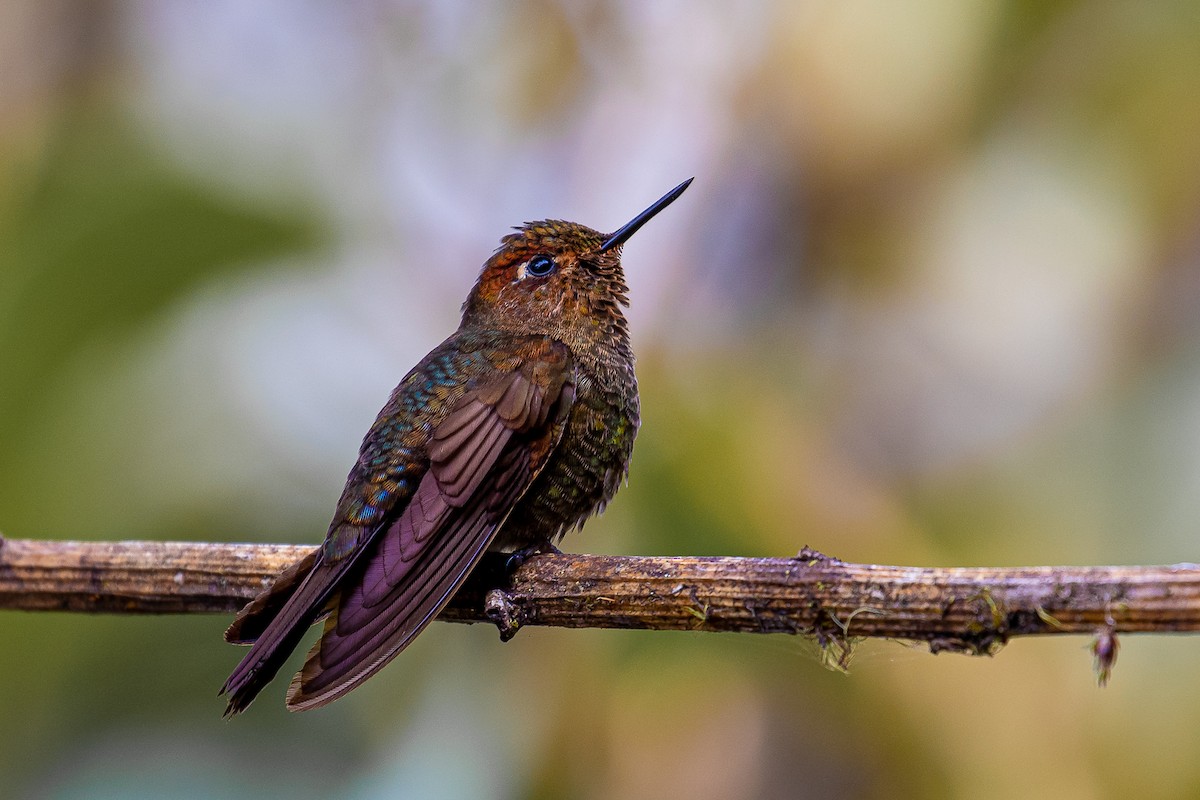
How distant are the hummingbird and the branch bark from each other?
0.13m

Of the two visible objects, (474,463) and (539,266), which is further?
(539,266)

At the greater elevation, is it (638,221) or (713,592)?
(638,221)

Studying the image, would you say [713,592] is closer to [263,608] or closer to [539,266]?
[263,608]

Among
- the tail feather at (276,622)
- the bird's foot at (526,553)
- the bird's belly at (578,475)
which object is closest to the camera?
the tail feather at (276,622)

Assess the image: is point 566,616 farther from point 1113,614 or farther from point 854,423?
point 854,423

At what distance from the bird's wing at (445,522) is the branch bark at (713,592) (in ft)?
0.38

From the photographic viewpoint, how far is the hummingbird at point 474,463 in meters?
1.86

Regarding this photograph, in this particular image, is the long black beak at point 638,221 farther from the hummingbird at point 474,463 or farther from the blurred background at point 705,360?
the blurred background at point 705,360

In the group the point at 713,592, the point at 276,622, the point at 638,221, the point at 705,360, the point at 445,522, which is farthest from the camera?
the point at 705,360

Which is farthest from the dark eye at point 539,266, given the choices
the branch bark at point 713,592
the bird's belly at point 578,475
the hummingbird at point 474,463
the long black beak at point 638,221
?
the branch bark at point 713,592

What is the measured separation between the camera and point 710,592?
1.63m

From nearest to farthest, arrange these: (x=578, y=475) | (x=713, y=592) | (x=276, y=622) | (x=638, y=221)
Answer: (x=713, y=592) → (x=276, y=622) → (x=578, y=475) → (x=638, y=221)

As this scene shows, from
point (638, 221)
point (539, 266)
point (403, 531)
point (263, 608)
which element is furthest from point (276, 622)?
point (638, 221)

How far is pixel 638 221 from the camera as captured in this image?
2664 mm
